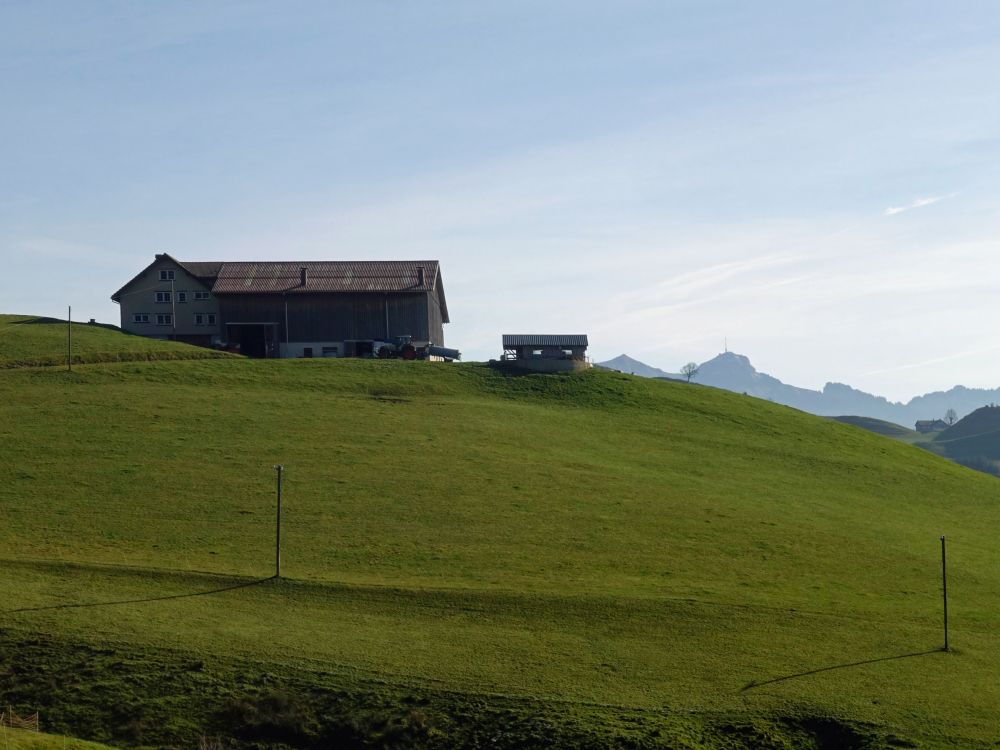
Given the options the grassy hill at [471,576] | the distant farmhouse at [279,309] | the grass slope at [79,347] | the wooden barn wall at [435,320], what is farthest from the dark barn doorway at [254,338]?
the grassy hill at [471,576]

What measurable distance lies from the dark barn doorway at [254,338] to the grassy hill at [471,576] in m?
24.5

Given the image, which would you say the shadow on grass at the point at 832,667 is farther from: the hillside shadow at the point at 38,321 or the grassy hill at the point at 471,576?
the hillside shadow at the point at 38,321

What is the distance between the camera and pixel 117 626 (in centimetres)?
3634

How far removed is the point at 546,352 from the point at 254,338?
1216 inches

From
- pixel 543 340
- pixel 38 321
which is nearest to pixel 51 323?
pixel 38 321

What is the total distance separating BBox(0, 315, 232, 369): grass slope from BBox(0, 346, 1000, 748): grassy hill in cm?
620

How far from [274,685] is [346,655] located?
2.94 metres

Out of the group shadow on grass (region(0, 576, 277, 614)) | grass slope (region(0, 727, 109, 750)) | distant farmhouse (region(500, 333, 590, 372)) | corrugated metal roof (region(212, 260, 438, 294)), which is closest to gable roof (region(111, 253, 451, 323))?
corrugated metal roof (region(212, 260, 438, 294))

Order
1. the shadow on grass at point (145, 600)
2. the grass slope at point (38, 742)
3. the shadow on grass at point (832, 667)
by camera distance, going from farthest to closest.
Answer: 1. the shadow on grass at point (145, 600)
2. the shadow on grass at point (832, 667)
3. the grass slope at point (38, 742)

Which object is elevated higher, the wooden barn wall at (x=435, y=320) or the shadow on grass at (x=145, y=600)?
the wooden barn wall at (x=435, y=320)

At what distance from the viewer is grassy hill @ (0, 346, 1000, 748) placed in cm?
3162

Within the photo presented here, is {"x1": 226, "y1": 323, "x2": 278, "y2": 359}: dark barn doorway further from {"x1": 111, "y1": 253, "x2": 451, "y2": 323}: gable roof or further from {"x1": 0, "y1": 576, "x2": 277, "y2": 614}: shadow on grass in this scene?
{"x1": 0, "y1": 576, "x2": 277, "y2": 614}: shadow on grass

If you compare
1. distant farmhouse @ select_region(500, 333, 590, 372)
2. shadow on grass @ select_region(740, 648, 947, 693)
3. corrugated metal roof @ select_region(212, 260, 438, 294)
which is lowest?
shadow on grass @ select_region(740, 648, 947, 693)

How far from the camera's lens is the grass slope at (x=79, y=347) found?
88.3 metres
